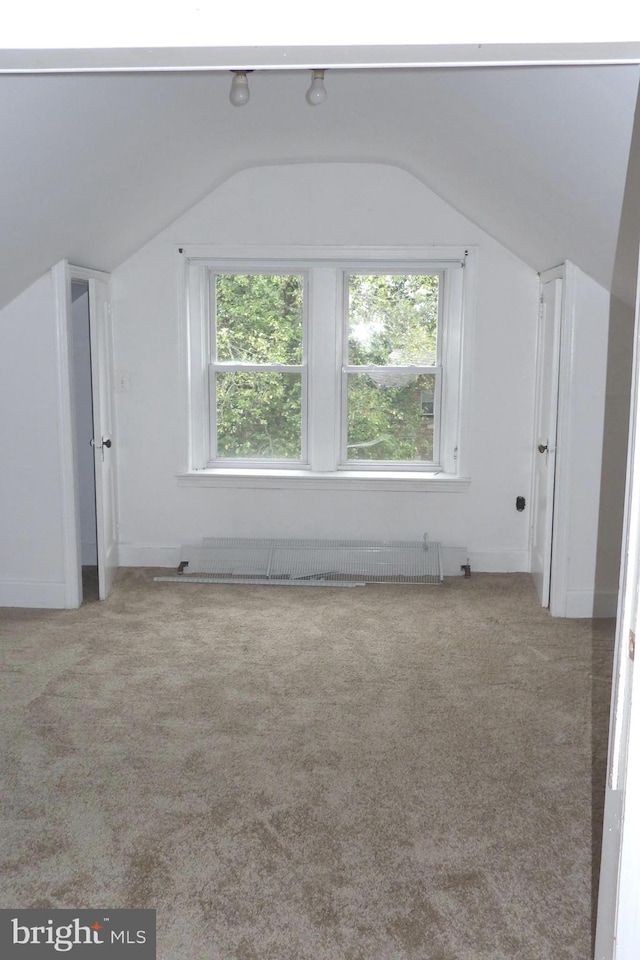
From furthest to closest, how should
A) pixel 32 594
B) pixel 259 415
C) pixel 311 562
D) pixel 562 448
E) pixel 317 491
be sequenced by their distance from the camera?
pixel 259 415
pixel 317 491
pixel 311 562
pixel 32 594
pixel 562 448

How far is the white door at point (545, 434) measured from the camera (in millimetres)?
4270

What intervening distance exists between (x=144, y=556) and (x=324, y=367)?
163cm

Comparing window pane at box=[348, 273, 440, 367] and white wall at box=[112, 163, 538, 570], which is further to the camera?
window pane at box=[348, 273, 440, 367]

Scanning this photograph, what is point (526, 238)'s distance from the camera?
4168mm

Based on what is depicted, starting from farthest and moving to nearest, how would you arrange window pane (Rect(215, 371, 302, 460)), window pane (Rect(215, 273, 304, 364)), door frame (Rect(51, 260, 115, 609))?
1. window pane (Rect(215, 371, 302, 460))
2. window pane (Rect(215, 273, 304, 364))
3. door frame (Rect(51, 260, 115, 609))

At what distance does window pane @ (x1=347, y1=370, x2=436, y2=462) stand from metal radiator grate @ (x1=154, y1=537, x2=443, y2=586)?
580 mm

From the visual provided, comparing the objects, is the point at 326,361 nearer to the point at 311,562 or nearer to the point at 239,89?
the point at 311,562

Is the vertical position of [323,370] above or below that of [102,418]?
above

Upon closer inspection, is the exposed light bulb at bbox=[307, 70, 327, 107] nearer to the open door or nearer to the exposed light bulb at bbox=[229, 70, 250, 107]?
the exposed light bulb at bbox=[229, 70, 250, 107]

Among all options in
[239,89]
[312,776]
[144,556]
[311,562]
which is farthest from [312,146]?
[312,776]

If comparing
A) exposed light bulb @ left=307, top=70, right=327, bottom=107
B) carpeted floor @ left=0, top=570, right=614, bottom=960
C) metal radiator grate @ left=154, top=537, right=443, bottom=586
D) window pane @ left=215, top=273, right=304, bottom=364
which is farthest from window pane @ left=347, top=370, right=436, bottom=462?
exposed light bulb @ left=307, top=70, right=327, bottom=107

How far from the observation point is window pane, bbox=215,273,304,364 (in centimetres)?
502

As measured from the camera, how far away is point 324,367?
4.98 meters

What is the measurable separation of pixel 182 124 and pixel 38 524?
7.14 feet
